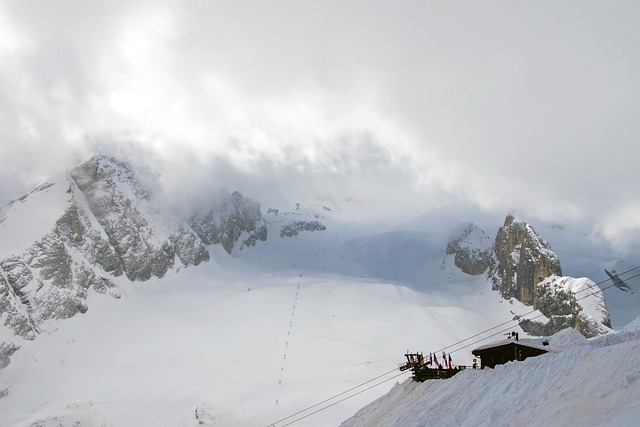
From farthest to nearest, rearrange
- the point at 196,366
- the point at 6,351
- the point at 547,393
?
1. the point at 6,351
2. the point at 196,366
3. the point at 547,393

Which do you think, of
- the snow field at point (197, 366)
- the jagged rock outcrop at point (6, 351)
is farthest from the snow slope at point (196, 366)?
the jagged rock outcrop at point (6, 351)

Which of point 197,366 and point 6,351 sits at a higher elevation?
point 6,351

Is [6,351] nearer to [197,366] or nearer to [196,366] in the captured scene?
[196,366]

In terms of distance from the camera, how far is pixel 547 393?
28781 millimetres

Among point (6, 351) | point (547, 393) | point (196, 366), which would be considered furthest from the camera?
point (6, 351)

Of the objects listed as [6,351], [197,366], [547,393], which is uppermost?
[6,351]

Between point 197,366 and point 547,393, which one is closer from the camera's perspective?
point 547,393

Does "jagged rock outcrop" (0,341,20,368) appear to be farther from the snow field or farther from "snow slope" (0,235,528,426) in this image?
"snow slope" (0,235,528,426)

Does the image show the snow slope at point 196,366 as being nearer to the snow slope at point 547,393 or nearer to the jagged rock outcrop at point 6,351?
the jagged rock outcrop at point 6,351

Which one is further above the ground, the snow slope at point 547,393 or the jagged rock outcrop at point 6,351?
the jagged rock outcrop at point 6,351

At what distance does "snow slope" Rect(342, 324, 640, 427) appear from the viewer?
25.0 meters

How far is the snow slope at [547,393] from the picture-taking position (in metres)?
25.0

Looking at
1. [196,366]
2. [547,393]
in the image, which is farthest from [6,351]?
[547,393]

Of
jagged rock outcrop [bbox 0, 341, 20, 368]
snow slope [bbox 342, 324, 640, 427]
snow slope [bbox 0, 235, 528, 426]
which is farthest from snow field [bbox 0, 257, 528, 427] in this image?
snow slope [bbox 342, 324, 640, 427]
